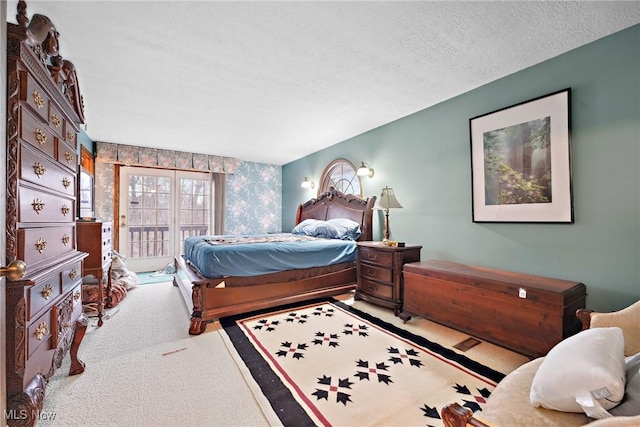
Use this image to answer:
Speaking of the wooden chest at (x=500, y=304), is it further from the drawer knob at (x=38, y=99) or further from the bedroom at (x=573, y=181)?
the drawer knob at (x=38, y=99)

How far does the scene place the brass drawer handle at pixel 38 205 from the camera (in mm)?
1131

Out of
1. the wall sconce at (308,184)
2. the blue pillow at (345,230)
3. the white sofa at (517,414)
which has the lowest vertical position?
the white sofa at (517,414)

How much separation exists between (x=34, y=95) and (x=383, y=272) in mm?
2814

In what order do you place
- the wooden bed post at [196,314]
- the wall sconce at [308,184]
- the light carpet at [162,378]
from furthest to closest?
the wall sconce at [308,184], the wooden bed post at [196,314], the light carpet at [162,378]

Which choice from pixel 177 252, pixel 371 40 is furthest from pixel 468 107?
pixel 177 252

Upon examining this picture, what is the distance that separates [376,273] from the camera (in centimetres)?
299

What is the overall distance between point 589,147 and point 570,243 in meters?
0.74

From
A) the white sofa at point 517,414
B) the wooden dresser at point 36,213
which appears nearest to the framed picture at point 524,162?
the white sofa at point 517,414

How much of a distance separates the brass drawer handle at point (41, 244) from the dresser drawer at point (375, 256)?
2573mm

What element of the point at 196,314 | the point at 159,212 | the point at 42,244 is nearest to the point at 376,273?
the point at 196,314

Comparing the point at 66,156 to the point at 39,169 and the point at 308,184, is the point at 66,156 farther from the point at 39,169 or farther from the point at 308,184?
the point at 308,184

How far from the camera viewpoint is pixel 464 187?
2.85 metres

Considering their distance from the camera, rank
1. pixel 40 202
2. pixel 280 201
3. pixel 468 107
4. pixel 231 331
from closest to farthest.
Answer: pixel 40 202 → pixel 231 331 → pixel 468 107 → pixel 280 201

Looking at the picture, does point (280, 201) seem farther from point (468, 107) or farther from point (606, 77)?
point (606, 77)
